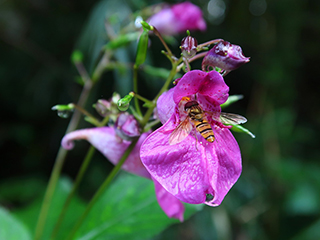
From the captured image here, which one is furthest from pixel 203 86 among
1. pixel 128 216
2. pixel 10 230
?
pixel 10 230

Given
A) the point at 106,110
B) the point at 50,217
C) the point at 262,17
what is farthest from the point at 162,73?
the point at 262,17

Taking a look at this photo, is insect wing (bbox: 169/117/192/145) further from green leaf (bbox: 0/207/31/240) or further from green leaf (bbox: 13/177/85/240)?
green leaf (bbox: 13/177/85/240)

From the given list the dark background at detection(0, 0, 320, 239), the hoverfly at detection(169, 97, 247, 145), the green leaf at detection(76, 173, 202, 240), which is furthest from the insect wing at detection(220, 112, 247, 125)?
the dark background at detection(0, 0, 320, 239)

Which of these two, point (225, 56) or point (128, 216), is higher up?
point (225, 56)

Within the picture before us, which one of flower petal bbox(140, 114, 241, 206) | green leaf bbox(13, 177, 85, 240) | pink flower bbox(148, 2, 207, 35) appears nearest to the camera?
flower petal bbox(140, 114, 241, 206)

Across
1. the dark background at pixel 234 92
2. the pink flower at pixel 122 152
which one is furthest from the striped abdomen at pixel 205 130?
the dark background at pixel 234 92

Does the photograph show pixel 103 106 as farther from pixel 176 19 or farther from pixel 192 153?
pixel 176 19
